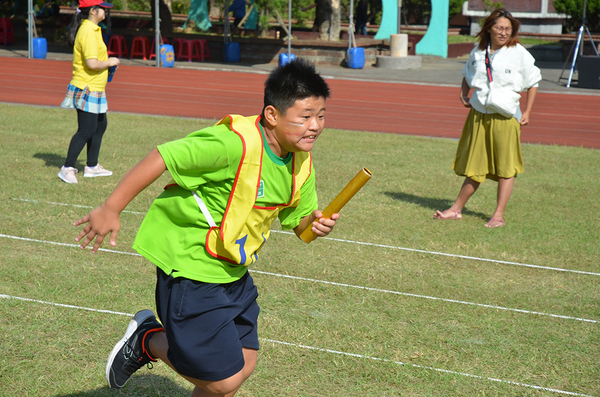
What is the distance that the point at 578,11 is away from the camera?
28.6m

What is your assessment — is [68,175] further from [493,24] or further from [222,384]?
[222,384]

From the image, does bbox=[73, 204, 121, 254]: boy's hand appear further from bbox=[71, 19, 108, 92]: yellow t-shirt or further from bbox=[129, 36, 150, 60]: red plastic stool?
bbox=[129, 36, 150, 60]: red plastic stool

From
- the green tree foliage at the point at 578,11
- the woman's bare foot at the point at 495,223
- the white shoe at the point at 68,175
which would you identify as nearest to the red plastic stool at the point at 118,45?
the white shoe at the point at 68,175

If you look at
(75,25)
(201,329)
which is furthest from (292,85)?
(75,25)

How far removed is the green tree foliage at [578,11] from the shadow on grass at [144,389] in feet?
94.5

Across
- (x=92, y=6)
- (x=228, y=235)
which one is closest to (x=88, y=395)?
(x=228, y=235)

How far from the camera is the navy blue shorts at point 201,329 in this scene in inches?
93.7

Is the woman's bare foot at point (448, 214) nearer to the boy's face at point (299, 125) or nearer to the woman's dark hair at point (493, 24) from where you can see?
the woman's dark hair at point (493, 24)

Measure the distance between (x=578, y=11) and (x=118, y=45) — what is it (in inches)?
769

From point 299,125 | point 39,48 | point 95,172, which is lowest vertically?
point 95,172

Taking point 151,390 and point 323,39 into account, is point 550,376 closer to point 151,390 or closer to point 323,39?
point 151,390

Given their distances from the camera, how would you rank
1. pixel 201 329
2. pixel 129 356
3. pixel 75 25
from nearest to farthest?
1. pixel 201 329
2. pixel 129 356
3. pixel 75 25

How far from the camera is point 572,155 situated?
33.0 feet

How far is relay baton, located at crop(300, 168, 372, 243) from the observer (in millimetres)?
2509
